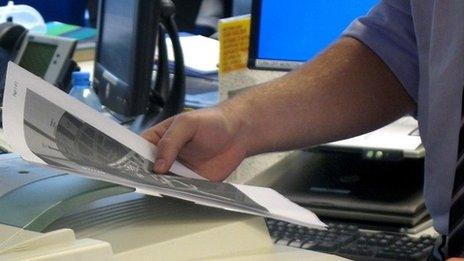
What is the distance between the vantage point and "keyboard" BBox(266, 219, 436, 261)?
4.14ft

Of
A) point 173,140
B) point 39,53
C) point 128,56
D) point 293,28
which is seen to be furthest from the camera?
point 39,53

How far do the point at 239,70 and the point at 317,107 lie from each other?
54cm

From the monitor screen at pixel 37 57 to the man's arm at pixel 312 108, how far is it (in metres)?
0.99

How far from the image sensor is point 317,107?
125 cm

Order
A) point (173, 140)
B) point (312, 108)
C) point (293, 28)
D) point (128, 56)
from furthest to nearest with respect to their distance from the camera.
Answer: point (128, 56) < point (293, 28) < point (312, 108) < point (173, 140)

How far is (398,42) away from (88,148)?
1.90 feet

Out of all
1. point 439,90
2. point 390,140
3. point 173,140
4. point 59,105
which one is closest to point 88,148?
point 59,105

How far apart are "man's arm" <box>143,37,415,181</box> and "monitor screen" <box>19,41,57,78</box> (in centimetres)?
99

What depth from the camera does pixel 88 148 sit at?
83 centimetres

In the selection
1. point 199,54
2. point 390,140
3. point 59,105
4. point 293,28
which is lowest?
point 199,54

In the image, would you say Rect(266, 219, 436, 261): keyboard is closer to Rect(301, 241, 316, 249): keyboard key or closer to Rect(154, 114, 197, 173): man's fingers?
Rect(301, 241, 316, 249): keyboard key

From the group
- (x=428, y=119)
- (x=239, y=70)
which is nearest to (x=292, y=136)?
(x=428, y=119)

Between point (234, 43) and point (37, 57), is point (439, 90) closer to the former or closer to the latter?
point (234, 43)

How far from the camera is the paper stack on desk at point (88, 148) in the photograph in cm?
75
